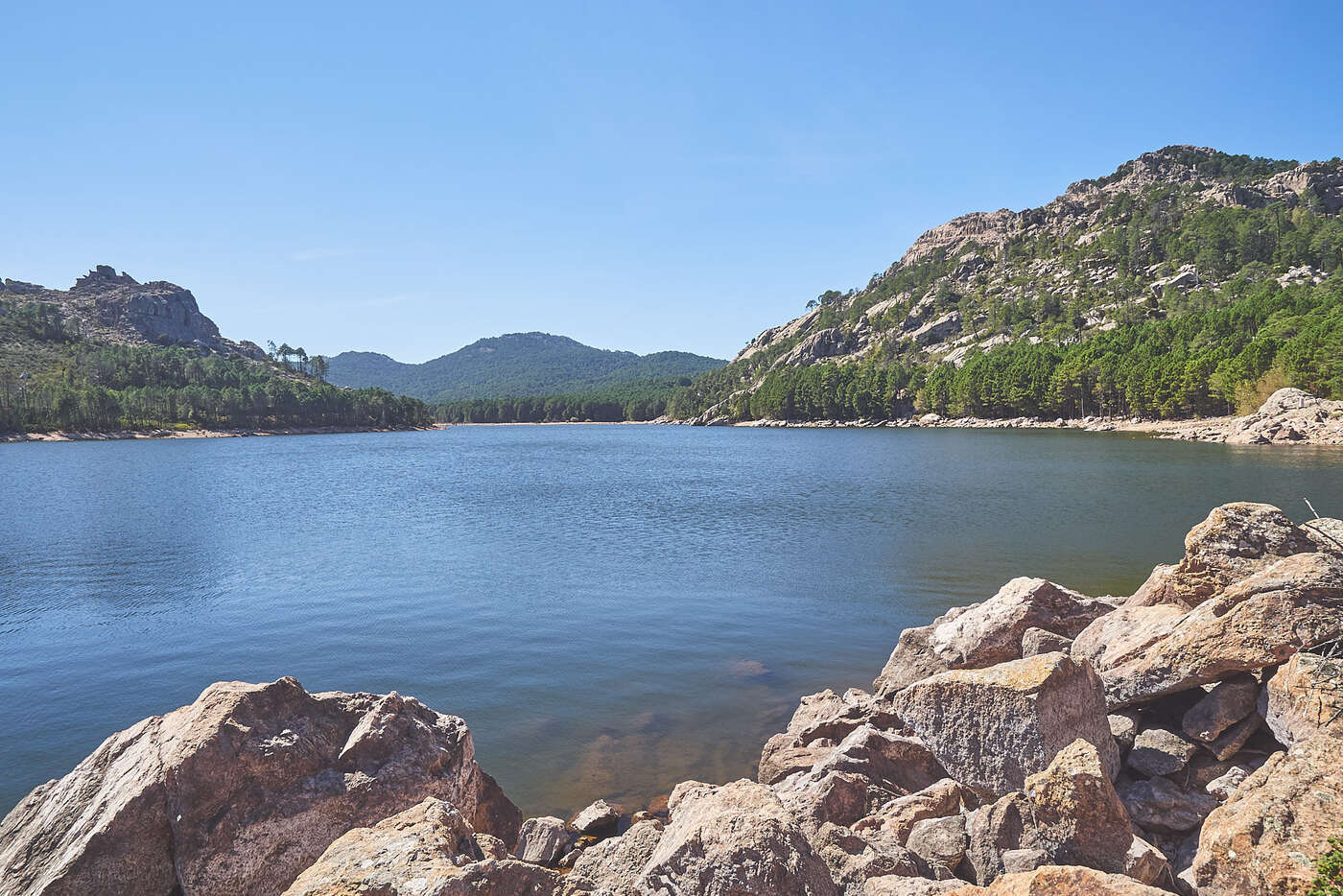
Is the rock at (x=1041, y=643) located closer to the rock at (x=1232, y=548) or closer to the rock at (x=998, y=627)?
the rock at (x=998, y=627)

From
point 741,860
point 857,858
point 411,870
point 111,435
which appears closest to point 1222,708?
point 857,858

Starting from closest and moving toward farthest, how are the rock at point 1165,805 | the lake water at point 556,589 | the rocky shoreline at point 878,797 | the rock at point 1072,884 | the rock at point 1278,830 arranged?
the rock at point 1072,884 → the rock at point 1278,830 → the rocky shoreline at point 878,797 → the rock at point 1165,805 → the lake water at point 556,589

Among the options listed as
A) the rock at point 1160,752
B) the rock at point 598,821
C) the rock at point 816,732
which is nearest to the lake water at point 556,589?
the rock at point 816,732

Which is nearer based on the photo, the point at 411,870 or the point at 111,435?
the point at 411,870

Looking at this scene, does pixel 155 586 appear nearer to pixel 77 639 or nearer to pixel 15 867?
pixel 77 639

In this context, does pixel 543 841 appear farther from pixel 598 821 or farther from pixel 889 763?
pixel 889 763

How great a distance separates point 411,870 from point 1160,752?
30.3ft

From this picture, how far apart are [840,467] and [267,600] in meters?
58.9

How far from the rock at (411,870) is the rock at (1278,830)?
6168 mm

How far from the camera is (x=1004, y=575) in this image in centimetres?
2728

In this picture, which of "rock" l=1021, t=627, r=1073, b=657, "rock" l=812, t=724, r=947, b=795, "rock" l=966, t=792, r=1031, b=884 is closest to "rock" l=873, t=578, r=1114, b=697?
"rock" l=1021, t=627, r=1073, b=657

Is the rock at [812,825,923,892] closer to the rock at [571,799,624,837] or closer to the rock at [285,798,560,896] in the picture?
the rock at [285,798,560,896]

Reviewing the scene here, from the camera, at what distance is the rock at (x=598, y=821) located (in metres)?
10.8

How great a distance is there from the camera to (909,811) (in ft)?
28.8
